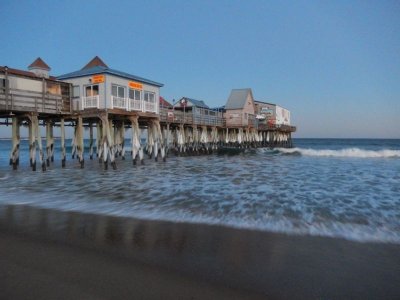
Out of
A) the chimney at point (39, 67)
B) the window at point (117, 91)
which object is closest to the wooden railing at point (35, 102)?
the window at point (117, 91)

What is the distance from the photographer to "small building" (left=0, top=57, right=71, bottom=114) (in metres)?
16.3

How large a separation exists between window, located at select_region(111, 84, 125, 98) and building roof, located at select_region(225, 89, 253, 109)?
28038 mm

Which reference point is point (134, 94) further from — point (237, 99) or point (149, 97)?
point (237, 99)

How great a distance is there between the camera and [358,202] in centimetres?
1010

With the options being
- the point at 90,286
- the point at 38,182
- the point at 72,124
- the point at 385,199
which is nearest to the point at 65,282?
the point at 90,286

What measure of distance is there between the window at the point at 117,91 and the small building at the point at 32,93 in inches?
115

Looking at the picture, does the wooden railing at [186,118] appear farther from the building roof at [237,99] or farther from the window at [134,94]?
the building roof at [237,99]

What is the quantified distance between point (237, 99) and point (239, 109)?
2.45 meters

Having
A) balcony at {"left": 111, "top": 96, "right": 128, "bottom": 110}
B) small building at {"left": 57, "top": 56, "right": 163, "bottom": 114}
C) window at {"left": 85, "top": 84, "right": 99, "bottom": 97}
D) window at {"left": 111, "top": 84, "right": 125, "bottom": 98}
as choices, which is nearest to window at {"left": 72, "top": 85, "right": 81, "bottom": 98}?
small building at {"left": 57, "top": 56, "right": 163, "bottom": 114}

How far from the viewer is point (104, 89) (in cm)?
1922

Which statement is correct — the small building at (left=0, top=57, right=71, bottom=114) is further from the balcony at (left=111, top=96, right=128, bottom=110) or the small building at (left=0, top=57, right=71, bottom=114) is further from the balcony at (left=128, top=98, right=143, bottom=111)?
the balcony at (left=128, top=98, right=143, bottom=111)

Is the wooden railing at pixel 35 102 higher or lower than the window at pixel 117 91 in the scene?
lower

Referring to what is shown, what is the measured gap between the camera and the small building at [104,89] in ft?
63.2

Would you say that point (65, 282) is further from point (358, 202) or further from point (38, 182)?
point (38, 182)
